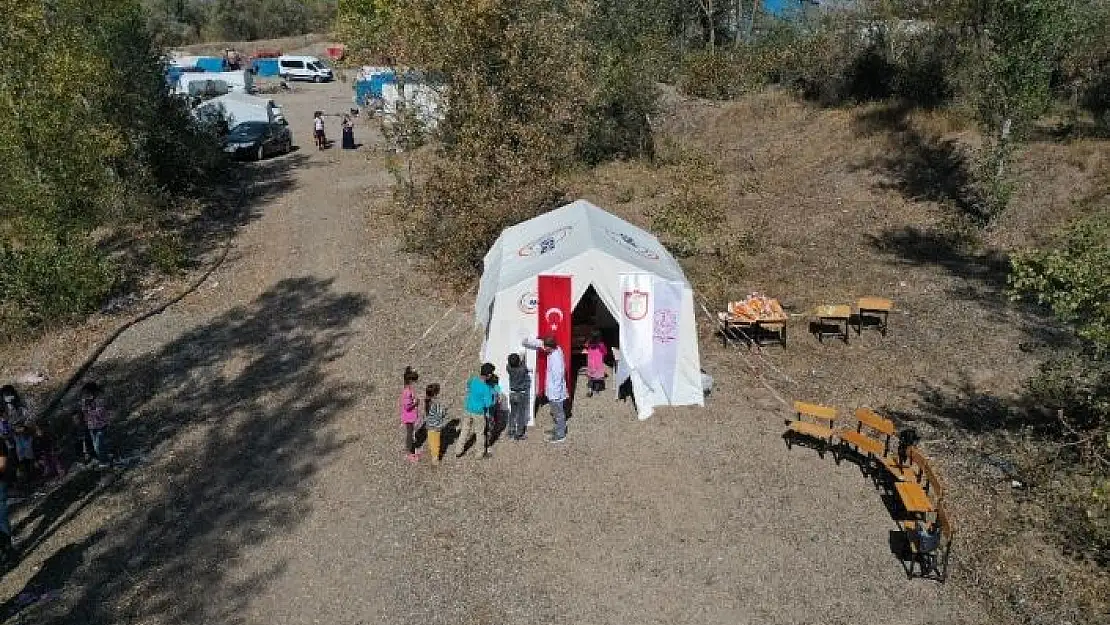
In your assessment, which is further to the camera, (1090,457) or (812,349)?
(812,349)

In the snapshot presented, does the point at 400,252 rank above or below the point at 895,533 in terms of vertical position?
above

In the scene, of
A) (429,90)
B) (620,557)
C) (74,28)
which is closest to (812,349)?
(620,557)

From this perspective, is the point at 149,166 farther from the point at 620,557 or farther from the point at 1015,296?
the point at 1015,296

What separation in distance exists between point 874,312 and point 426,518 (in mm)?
9148

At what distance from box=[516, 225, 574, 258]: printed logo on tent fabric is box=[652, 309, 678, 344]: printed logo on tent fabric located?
6.16 feet

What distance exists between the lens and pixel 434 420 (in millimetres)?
10031

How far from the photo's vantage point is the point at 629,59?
25.6 meters

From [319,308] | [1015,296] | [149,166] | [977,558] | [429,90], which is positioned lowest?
[977,558]

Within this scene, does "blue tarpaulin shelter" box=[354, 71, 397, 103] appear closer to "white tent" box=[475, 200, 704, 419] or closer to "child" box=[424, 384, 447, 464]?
"white tent" box=[475, 200, 704, 419]

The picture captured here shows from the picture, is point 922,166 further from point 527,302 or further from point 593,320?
point 527,302

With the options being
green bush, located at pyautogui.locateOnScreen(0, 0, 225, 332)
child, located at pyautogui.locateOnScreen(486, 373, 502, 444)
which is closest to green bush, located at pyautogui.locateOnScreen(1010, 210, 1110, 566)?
child, located at pyautogui.locateOnScreen(486, 373, 502, 444)

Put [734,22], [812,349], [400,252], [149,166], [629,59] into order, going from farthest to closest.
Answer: [734,22], [629,59], [149,166], [400,252], [812,349]

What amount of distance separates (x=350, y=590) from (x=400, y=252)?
36.8ft

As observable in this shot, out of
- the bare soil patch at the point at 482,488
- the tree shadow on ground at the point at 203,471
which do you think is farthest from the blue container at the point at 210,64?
the tree shadow on ground at the point at 203,471
